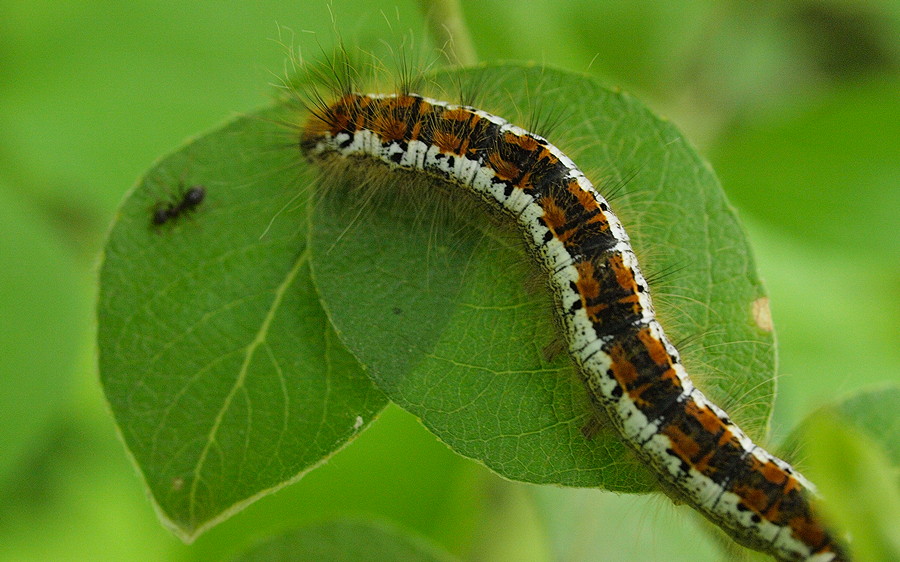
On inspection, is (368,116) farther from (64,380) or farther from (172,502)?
(64,380)

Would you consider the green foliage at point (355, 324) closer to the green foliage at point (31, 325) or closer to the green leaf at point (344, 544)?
the green leaf at point (344, 544)

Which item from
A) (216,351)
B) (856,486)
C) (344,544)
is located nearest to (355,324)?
(216,351)

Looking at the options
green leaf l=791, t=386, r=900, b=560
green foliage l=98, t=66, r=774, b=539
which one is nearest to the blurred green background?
green foliage l=98, t=66, r=774, b=539

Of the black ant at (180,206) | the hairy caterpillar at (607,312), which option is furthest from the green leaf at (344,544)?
the black ant at (180,206)

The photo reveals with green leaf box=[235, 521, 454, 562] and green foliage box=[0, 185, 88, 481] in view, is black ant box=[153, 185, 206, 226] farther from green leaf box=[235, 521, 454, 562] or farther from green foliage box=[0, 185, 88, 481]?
green foliage box=[0, 185, 88, 481]

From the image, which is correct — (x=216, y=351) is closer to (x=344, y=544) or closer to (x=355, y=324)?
(x=355, y=324)
